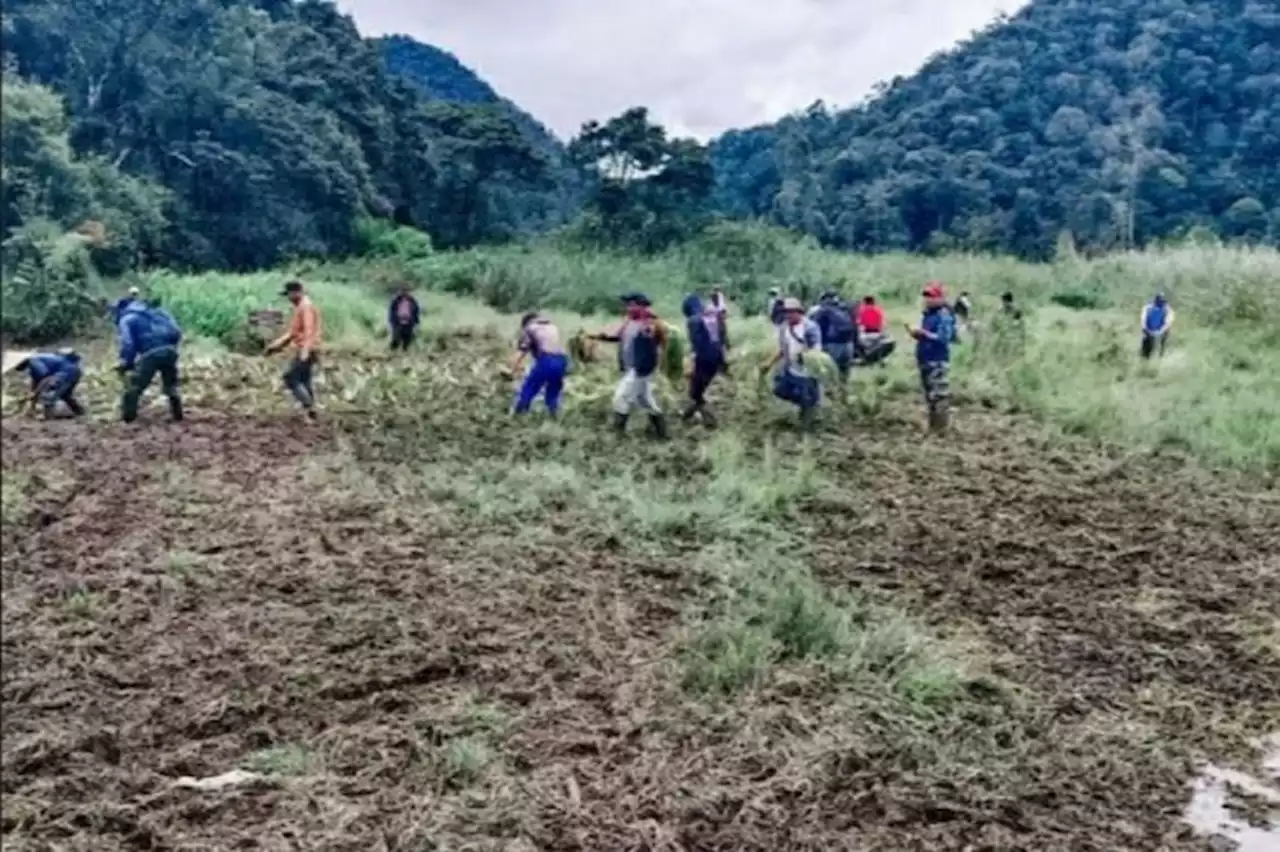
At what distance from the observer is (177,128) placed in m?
3.67

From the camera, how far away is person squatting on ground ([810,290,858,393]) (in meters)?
11.8

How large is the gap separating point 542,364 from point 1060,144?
30.9 meters

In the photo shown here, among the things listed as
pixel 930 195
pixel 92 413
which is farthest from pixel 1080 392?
pixel 930 195

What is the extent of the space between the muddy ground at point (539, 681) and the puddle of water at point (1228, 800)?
2.9 inches

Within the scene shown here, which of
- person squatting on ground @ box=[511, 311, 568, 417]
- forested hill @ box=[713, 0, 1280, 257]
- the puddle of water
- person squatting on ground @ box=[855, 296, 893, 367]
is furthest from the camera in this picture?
forested hill @ box=[713, 0, 1280, 257]

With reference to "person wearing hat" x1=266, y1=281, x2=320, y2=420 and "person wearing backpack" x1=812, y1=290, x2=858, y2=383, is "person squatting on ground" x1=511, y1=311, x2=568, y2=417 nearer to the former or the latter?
"person wearing hat" x1=266, y1=281, x2=320, y2=420

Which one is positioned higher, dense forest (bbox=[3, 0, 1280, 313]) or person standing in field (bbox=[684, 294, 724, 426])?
dense forest (bbox=[3, 0, 1280, 313])

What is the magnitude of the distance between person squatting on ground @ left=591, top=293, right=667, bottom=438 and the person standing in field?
0.35 meters

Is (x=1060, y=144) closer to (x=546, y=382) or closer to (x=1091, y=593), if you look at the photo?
(x=546, y=382)

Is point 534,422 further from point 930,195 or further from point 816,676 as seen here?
point 930,195

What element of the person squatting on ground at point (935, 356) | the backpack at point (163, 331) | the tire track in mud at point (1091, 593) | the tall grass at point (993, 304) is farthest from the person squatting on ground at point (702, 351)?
the backpack at point (163, 331)


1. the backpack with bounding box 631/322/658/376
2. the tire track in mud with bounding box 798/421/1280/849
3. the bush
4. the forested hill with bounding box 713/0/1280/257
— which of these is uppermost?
the forested hill with bounding box 713/0/1280/257

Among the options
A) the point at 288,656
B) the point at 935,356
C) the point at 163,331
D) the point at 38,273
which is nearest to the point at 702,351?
the point at 935,356

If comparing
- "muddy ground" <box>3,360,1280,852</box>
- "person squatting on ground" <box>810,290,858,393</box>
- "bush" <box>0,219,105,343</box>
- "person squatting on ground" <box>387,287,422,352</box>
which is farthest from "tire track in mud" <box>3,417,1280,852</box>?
"person squatting on ground" <box>387,287,422,352</box>
